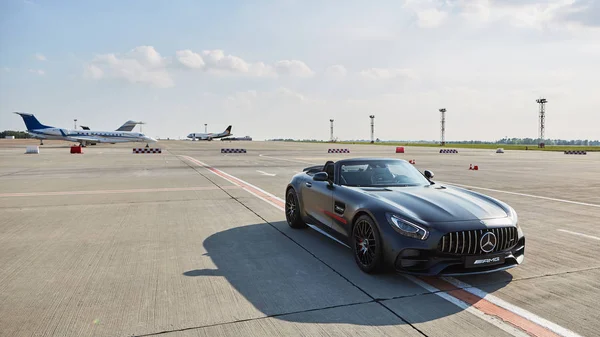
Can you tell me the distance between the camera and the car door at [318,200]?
607cm

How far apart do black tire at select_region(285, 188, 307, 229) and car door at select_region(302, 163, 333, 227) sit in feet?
1.12

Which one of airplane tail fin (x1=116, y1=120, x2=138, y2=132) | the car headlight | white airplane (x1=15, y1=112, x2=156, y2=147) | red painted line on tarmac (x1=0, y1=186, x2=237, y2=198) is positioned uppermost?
airplane tail fin (x1=116, y1=120, x2=138, y2=132)

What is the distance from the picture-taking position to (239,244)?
6.33 m

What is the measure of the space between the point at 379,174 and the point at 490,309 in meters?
2.84

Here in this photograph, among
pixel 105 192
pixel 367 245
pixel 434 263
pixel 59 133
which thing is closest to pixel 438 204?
pixel 434 263

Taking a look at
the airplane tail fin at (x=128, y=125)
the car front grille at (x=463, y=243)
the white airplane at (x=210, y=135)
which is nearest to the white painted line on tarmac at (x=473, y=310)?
the car front grille at (x=463, y=243)

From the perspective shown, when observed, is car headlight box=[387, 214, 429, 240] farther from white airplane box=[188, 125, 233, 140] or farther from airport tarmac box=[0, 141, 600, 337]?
white airplane box=[188, 125, 233, 140]

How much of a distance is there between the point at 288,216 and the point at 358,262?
284cm

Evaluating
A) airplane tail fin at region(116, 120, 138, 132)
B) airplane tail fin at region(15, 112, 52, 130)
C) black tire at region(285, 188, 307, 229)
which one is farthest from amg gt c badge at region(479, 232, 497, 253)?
airplane tail fin at region(116, 120, 138, 132)

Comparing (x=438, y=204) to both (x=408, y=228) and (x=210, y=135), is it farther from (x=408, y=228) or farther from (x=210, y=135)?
(x=210, y=135)

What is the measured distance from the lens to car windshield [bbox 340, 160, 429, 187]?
6094mm

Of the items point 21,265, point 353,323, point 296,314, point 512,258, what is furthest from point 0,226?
point 512,258

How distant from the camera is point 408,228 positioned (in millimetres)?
4484

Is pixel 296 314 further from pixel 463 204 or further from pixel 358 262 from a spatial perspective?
pixel 463 204
